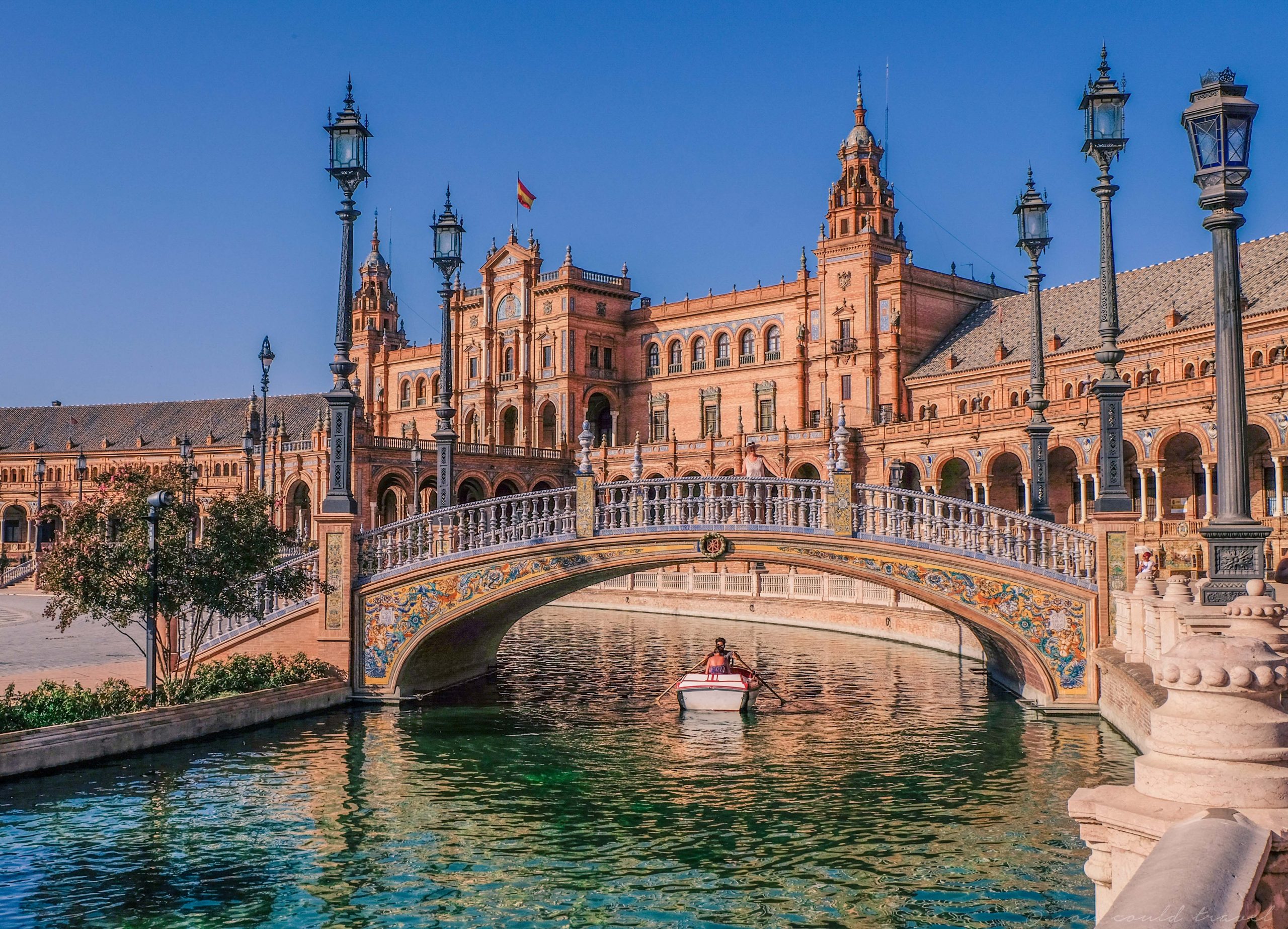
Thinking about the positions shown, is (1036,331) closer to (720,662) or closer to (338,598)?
(720,662)

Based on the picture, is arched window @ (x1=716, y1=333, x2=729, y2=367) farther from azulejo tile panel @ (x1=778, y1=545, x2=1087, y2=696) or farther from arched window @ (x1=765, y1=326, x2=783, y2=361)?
azulejo tile panel @ (x1=778, y1=545, x2=1087, y2=696)

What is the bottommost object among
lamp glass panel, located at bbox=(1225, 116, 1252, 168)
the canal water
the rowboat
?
the canal water

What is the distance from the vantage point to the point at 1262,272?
1813 inches

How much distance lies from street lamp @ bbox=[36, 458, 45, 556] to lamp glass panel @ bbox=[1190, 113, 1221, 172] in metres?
49.5

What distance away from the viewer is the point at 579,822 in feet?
45.3

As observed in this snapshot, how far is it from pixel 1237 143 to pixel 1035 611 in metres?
8.40

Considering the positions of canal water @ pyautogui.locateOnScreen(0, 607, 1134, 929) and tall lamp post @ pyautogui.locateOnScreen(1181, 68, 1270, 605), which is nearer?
canal water @ pyautogui.locateOnScreen(0, 607, 1134, 929)

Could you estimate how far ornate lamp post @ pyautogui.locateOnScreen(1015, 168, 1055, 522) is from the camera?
71.7ft

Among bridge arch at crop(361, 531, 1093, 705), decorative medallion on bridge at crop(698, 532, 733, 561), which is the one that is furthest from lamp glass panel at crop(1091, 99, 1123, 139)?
decorative medallion on bridge at crop(698, 532, 733, 561)

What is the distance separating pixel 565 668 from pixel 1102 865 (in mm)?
22993

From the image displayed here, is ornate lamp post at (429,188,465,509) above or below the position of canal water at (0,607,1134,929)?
above

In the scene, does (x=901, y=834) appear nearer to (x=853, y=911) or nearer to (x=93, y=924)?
(x=853, y=911)

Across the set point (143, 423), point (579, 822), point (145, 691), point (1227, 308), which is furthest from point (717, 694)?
point (143, 423)

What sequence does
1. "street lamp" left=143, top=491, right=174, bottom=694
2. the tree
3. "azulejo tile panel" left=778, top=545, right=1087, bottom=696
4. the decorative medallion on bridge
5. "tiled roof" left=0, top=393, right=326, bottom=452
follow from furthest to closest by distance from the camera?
"tiled roof" left=0, top=393, right=326, bottom=452, the decorative medallion on bridge, "azulejo tile panel" left=778, top=545, right=1087, bottom=696, the tree, "street lamp" left=143, top=491, right=174, bottom=694
